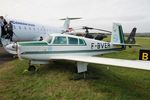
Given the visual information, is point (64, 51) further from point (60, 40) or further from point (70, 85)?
point (70, 85)

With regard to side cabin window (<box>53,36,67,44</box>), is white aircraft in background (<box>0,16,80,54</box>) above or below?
above

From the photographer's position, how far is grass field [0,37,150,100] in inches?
250

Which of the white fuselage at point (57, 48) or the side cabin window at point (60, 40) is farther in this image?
the side cabin window at point (60, 40)

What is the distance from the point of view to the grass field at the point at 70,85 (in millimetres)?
6340

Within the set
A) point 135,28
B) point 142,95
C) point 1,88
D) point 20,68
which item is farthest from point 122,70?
point 135,28

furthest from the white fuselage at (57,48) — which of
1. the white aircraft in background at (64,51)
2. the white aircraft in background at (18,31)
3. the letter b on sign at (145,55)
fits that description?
the letter b on sign at (145,55)

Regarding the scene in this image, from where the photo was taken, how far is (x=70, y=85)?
24.6ft

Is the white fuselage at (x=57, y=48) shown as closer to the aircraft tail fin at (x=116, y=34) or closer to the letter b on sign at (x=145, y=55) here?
the aircraft tail fin at (x=116, y=34)

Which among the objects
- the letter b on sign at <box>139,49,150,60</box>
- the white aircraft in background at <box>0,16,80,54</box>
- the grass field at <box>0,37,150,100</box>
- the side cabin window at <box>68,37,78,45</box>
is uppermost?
the white aircraft in background at <box>0,16,80,54</box>

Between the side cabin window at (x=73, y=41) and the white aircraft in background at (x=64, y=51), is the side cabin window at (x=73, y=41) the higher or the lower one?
the higher one

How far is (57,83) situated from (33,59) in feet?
6.27

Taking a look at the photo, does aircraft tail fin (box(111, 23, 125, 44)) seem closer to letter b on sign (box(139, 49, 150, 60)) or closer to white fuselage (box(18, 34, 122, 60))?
white fuselage (box(18, 34, 122, 60))

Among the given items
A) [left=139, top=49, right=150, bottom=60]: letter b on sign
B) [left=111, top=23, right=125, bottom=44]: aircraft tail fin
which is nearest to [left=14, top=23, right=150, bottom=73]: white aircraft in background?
[left=139, top=49, right=150, bottom=60]: letter b on sign

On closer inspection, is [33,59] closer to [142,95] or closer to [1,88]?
[1,88]
